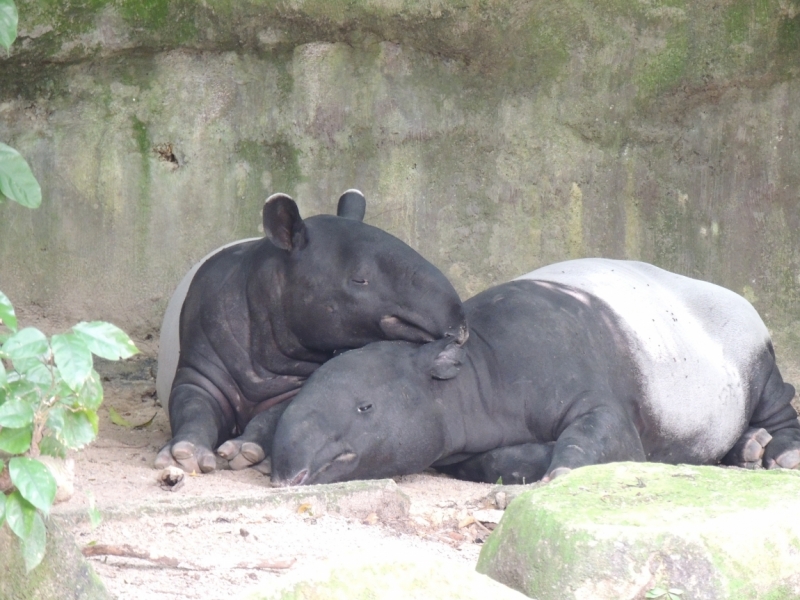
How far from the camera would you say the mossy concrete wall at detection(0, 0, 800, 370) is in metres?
7.69

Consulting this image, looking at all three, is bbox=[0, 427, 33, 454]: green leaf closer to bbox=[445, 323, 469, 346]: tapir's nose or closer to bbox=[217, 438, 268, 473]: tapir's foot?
bbox=[217, 438, 268, 473]: tapir's foot

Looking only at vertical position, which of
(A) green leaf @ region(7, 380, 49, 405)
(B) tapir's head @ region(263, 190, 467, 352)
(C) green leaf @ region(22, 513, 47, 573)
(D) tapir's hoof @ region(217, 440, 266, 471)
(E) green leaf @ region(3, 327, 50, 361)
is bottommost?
(D) tapir's hoof @ region(217, 440, 266, 471)

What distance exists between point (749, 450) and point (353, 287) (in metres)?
2.53

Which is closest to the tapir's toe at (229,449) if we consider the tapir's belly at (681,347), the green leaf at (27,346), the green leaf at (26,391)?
the tapir's belly at (681,347)

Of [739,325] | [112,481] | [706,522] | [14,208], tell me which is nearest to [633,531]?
[706,522]

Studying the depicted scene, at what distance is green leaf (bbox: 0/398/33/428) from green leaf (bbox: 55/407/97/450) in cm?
11

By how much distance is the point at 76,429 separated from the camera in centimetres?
237

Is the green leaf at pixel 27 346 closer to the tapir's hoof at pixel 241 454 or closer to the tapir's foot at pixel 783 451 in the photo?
the tapir's hoof at pixel 241 454

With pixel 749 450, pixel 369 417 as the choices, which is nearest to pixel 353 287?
pixel 369 417

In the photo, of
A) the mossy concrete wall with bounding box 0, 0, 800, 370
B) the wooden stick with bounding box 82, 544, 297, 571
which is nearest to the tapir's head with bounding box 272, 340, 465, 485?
the wooden stick with bounding box 82, 544, 297, 571

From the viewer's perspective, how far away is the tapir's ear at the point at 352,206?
6.57 m

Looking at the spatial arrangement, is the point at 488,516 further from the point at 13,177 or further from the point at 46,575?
the point at 13,177

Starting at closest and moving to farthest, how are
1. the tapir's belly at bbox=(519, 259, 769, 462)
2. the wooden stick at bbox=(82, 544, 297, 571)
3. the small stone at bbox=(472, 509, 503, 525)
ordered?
the wooden stick at bbox=(82, 544, 297, 571), the small stone at bbox=(472, 509, 503, 525), the tapir's belly at bbox=(519, 259, 769, 462)

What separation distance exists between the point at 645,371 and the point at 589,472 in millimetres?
2822
